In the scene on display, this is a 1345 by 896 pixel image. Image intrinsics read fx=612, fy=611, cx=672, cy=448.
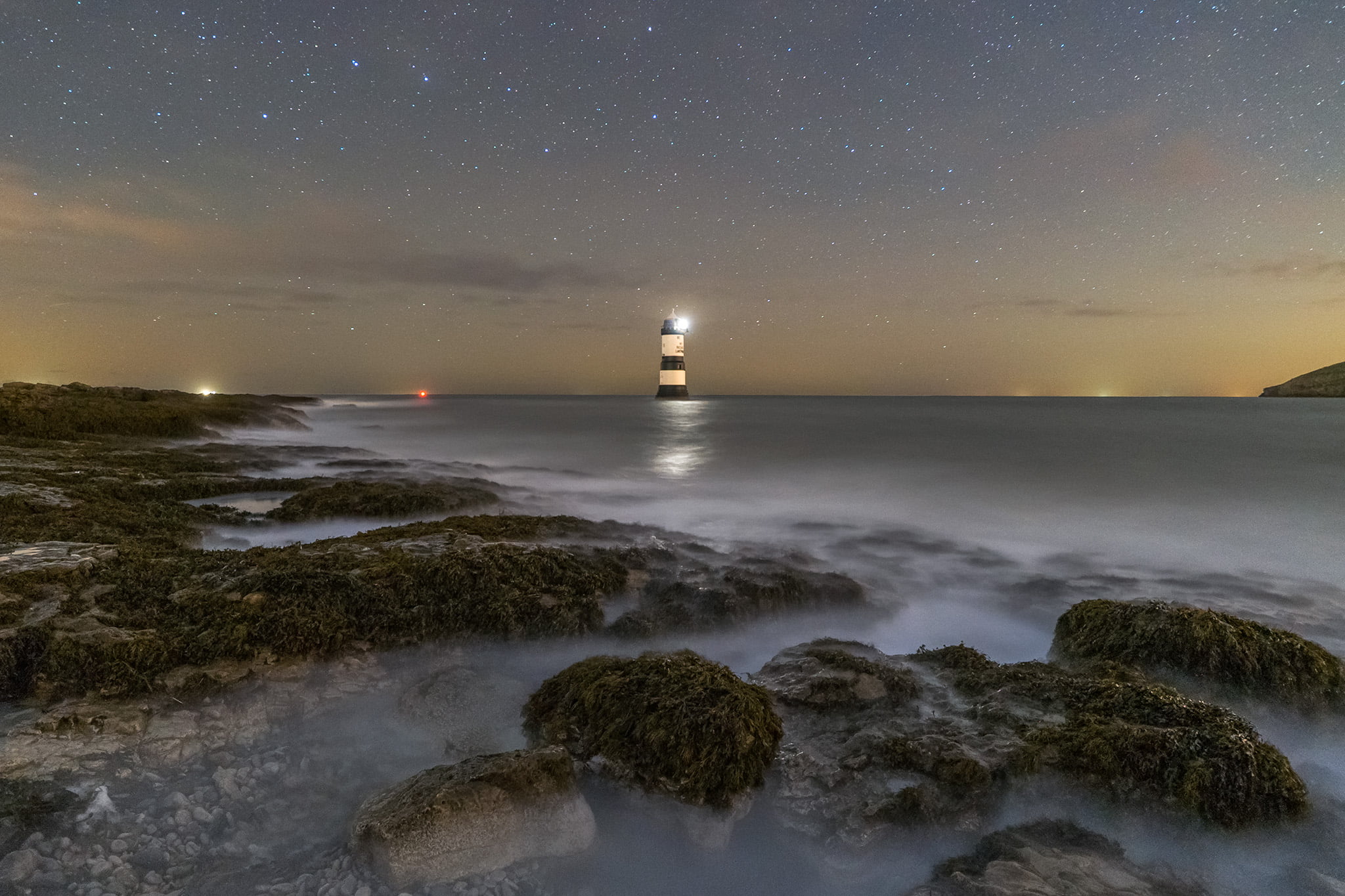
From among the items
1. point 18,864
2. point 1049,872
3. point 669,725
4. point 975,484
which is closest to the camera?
point 18,864

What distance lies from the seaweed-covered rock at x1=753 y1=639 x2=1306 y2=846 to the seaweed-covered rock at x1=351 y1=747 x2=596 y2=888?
1.16 meters

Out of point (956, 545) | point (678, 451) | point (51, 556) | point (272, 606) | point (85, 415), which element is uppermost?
point (85, 415)

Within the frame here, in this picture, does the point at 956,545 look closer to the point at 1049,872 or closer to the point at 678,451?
the point at 1049,872

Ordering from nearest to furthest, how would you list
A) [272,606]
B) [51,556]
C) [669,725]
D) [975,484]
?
[669,725]
[272,606]
[51,556]
[975,484]

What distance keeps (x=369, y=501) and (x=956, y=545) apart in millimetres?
9775

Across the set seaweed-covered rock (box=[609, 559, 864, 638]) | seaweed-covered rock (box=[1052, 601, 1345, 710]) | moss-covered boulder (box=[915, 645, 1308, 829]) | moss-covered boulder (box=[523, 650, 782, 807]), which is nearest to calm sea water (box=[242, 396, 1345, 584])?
seaweed-covered rock (box=[609, 559, 864, 638])

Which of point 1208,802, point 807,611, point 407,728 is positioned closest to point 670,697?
point 407,728

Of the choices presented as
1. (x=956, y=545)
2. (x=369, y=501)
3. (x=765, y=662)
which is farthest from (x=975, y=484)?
(x=369, y=501)

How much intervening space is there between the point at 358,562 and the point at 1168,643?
664cm

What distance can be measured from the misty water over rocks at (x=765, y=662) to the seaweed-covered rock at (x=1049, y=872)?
13cm

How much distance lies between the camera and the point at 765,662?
5.37m

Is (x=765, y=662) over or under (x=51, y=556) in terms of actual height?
under

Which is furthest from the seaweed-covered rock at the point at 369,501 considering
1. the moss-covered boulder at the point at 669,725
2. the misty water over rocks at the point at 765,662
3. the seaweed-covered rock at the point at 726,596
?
the moss-covered boulder at the point at 669,725

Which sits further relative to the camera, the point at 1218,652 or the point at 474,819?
the point at 1218,652
